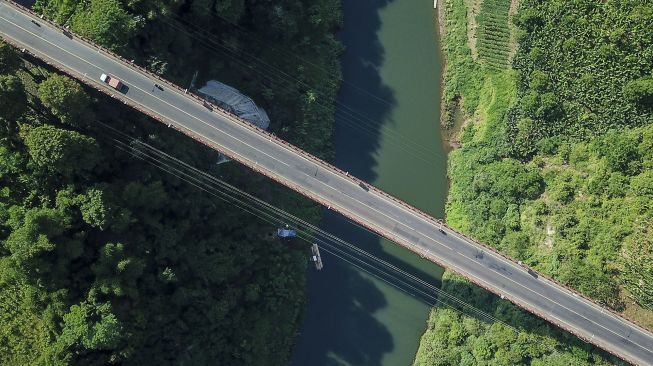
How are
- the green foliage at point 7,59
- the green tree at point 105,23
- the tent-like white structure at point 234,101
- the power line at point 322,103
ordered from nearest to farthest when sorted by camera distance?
the green foliage at point 7,59, the green tree at point 105,23, the tent-like white structure at point 234,101, the power line at point 322,103

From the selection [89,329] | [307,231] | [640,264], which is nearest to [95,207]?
[89,329]

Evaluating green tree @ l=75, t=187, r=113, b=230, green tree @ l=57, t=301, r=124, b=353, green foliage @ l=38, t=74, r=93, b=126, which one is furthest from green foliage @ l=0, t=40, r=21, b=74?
green tree @ l=57, t=301, r=124, b=353

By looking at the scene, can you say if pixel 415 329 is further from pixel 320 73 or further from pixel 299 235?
pixel 320 73

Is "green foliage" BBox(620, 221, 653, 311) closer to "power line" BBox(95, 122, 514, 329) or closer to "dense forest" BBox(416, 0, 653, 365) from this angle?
"dense forest" BBox(416, 0, 653, 365)

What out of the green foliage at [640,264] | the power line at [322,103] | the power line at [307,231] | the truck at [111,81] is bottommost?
the power line at [307,231]

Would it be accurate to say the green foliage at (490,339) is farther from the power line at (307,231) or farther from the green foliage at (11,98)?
the green foliage at (11,98)

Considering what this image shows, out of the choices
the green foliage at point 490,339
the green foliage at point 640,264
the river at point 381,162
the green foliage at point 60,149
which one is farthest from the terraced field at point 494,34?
the green foliage at point 60,149

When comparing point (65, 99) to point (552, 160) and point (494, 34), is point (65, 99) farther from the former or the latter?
point (552, 160)
